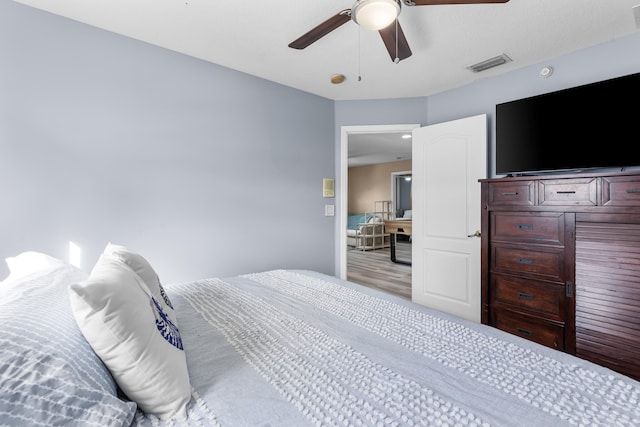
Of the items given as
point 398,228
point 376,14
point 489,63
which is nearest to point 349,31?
point 376,14

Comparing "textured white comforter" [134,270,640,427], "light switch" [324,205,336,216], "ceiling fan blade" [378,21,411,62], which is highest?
"ceiling fan blade" [378,21,411,62]

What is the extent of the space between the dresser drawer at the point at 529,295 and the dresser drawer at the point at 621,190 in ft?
2.03

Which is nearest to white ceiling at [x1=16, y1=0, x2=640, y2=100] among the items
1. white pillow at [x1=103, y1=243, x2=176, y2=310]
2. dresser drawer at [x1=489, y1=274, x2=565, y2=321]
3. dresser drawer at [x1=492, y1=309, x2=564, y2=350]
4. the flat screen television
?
the flat screen television

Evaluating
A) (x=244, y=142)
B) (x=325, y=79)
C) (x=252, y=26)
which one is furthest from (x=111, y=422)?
(x=325, y=79)

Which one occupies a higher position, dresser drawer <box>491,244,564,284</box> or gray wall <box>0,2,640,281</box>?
gray wall <box>0,2,640,281</box>

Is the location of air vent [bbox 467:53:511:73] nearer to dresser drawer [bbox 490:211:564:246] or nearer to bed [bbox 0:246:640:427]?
dresser drawer [bbox 490:211:564:246]

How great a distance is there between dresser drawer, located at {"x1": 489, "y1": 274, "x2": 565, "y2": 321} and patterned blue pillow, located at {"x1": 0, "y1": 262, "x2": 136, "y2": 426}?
240cm

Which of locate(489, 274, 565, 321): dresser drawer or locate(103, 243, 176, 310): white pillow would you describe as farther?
locate(489, 274, 565, 321): dresser drawer

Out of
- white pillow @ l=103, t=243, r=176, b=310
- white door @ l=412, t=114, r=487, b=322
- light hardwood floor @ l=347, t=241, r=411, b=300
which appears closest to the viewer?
white pillow @ l=103, t=243, r=176, b=310

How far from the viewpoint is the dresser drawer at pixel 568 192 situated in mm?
1845

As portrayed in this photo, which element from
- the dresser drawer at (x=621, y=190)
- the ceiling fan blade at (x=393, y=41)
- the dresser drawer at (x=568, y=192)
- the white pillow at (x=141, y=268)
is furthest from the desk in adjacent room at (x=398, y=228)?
the white pillow at (x=141, y=268)

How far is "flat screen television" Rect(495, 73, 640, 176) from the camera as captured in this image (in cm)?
200

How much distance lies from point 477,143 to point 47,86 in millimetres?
3388

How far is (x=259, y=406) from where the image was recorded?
2.37 ft
